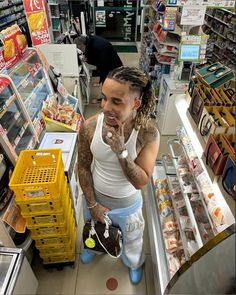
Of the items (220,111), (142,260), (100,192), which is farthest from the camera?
(142,260)

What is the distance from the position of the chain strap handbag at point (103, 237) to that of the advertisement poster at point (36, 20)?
92.2 inches

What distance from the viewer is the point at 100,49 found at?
4254 millimetres

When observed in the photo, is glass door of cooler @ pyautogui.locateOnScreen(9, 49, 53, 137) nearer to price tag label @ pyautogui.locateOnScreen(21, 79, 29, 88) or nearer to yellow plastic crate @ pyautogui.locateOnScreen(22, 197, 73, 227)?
price tag label @ pyautogui.locateOnScreen(21, 79, 29, 88)

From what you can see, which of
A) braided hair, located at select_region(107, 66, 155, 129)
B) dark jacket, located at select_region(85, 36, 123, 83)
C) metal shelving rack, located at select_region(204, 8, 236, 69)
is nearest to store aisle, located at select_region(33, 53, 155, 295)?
braided hair, located at select_region(107, 66, 155, 129)

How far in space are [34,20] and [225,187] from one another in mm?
2900

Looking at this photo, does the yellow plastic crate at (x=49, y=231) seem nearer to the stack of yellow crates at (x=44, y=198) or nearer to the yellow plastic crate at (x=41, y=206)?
the stack of yellow crates at (x=44, y=198)

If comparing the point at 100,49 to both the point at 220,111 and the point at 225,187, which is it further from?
the point at 225,187

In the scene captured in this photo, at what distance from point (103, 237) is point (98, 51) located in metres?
3.53

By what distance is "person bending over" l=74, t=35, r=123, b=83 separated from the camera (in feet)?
13.9

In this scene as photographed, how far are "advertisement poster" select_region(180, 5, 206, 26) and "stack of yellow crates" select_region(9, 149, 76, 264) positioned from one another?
2583 mm

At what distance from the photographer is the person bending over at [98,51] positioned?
4227 millimetres

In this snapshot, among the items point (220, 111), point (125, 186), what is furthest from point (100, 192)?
point (220, 111)

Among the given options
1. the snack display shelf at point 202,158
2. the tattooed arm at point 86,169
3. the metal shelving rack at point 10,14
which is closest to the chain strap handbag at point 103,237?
the tattooed arm at point 86,169

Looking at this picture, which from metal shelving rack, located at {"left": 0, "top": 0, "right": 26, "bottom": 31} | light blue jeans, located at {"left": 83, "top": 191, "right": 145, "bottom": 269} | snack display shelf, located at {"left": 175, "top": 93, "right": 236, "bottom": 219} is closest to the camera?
snack display shelf, located at {"left": 175, "top": 93, "right": 236, "bottom": 219}
